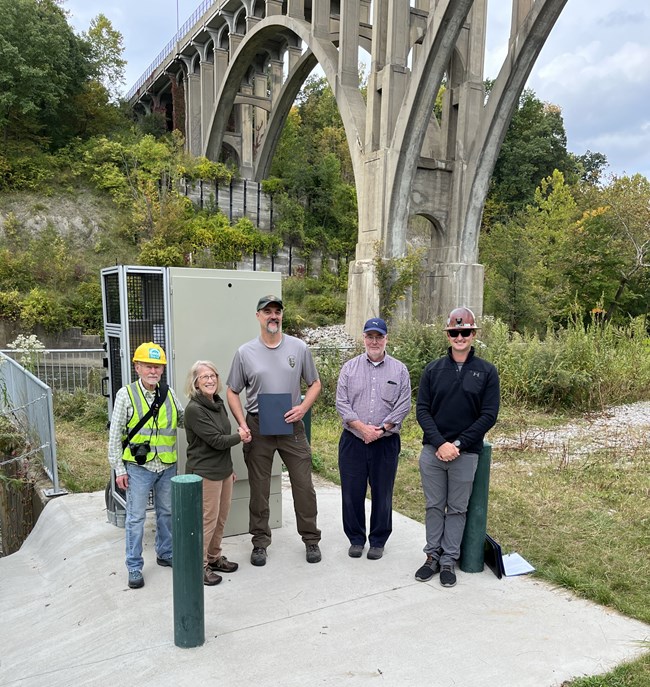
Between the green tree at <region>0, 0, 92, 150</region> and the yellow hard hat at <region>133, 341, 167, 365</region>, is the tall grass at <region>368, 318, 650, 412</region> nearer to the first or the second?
the yellow hard hat at <region>133, 341, 167, 365</region>

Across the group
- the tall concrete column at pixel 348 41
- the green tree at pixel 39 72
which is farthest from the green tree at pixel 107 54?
the tall concrete column at pixel 348 41

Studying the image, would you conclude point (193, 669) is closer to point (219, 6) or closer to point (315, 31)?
point (315, 31)

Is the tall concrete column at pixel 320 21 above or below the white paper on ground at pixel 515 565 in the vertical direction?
above

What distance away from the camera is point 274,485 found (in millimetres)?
5000

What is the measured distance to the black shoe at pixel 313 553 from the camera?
4398 mm

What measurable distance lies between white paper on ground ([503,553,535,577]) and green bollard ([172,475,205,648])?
2.36m

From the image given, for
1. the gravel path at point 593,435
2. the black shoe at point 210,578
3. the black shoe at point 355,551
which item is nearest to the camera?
the black shoe at point 210,578

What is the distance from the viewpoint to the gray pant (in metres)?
4.06

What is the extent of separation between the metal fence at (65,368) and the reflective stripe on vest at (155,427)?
7.17m

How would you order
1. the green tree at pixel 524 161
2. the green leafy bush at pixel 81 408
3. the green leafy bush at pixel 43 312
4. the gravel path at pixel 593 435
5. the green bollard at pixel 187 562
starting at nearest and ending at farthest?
the green bollard at pixel 187 562
the gravel path at pixel 593 435
the green leafy bush at pixel 81 408
the green leafy bush at pixel 43 312
the green tree at pixel 524 161

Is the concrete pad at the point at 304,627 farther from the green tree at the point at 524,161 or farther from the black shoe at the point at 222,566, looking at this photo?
the green tree at the point at 524,161

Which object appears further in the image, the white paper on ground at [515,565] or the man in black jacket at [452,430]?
the white paper on ground at [515,565]

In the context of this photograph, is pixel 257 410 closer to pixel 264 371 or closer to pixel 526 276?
pixel 264 371

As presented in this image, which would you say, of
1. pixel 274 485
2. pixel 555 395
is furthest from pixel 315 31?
pixel 274 485
